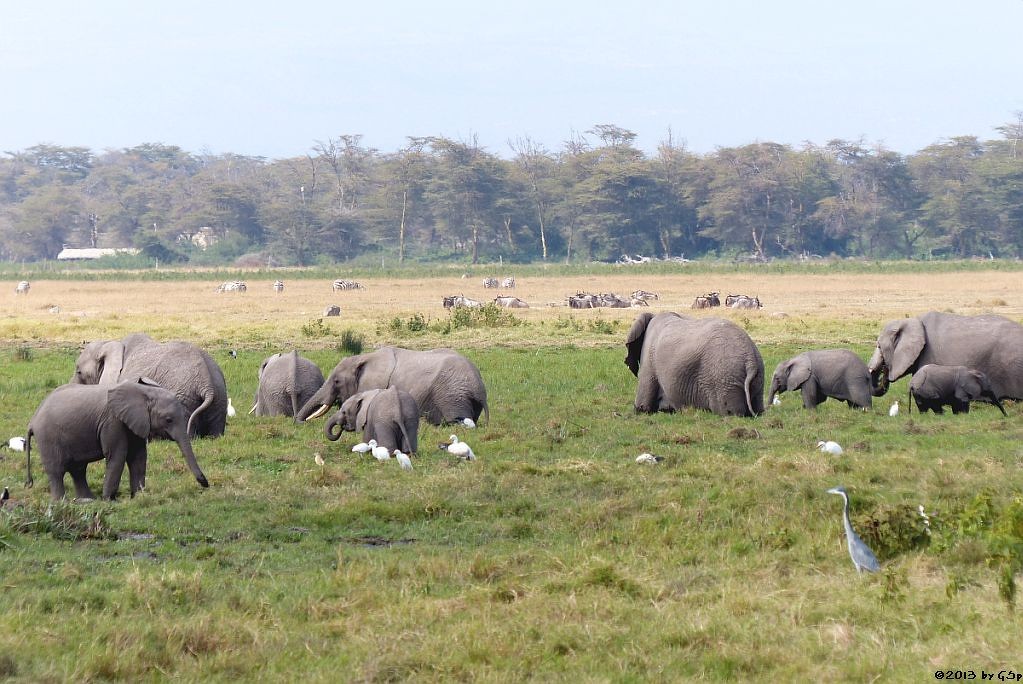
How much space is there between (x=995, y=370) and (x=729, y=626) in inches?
414

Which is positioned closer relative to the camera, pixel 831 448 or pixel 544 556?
pixel 544 556

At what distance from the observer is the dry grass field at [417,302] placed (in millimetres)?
28938

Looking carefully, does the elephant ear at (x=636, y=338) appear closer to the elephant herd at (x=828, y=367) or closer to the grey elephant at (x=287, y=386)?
the elephant herd at (x=828, y=367)

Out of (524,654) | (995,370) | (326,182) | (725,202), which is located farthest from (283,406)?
(326,182)

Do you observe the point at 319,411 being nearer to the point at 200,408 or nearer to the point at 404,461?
the point at 200,408

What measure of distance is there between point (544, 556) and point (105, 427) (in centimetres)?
395

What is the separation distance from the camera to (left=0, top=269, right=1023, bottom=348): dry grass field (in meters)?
28.9

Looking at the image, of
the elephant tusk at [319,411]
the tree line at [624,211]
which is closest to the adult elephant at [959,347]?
the elephant tusk at [319,411]

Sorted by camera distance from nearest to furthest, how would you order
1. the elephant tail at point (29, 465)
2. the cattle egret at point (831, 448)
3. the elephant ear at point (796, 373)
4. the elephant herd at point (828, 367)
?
1. the elephant tail at point (29, 465)
2. the cattle egret at point (831, 448)
3. the elephant herd at point (828, 367)
4. the elephant ear at point (796, 373)

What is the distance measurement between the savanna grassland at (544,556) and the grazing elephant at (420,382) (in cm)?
55

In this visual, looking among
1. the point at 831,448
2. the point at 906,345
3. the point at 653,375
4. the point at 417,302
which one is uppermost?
the point at 906,345

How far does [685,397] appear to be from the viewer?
1616cm

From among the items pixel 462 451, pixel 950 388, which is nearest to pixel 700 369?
pixel 950 388

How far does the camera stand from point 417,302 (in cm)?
4456
